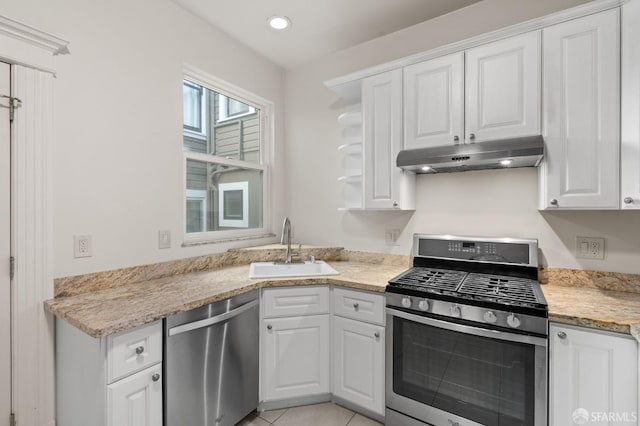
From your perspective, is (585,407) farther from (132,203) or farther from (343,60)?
(343,60)

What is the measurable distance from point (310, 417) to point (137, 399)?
3.64ft

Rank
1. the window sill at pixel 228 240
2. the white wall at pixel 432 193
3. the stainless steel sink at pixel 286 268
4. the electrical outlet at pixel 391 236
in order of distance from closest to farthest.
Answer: the white wall at pixel 432 193, the window sill at pixel 228 240, the stainless steel sink at pixel 286 268, the electrical outlet at pixel 391 236

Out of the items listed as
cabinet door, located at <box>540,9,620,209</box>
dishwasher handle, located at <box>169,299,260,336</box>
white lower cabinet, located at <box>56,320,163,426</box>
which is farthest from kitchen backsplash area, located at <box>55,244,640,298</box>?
dishwasher handle, located at <box>169,299,260,336</box>

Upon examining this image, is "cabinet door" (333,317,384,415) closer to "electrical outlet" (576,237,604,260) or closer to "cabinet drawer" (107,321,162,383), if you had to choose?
"cabinet drawer" (107,321,162,383)

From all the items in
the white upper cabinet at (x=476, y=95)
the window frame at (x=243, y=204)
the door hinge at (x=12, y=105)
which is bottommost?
the window frame at (x=243, y=204)

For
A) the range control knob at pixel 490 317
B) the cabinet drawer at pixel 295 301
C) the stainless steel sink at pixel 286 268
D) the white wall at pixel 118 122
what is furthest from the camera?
the stainless steel sink at pixel 286 268

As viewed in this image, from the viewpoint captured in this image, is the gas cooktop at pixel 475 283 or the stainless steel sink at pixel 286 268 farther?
the stainless steel sink at pixel 286 268

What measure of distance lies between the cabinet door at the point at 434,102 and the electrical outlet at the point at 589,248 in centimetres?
95

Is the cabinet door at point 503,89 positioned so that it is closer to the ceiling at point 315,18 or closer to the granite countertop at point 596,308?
the ceiling at point 315,18

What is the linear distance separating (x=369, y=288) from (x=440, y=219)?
842mm

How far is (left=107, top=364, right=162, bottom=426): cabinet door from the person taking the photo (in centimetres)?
126

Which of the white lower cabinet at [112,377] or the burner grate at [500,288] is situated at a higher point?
the burner grate at [500,288]

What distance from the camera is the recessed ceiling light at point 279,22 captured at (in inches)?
90.9

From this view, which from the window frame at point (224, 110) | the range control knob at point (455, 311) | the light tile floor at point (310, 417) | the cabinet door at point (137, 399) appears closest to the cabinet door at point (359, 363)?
the light tile floor at point (310, 417)
